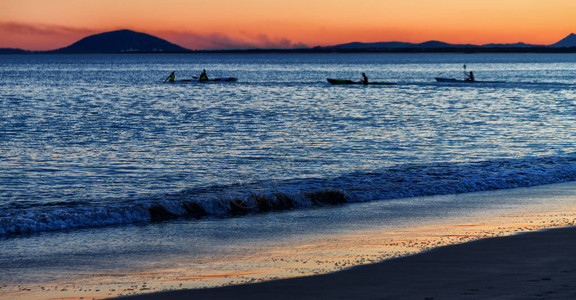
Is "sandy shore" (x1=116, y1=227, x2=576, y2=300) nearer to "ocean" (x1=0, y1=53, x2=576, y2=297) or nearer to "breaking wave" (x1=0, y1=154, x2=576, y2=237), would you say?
"ocean" (x1=0, y1=53, x2=576, y2=297)

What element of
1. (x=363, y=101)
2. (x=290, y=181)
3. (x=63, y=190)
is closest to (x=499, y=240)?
(x=290, y=181)

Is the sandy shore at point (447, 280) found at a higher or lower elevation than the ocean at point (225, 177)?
higher

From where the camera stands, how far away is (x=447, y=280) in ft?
24.6

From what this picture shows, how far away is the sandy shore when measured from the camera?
6.90 meters

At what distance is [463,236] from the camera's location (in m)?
10.1

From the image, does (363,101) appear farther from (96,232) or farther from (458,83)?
(96,232)

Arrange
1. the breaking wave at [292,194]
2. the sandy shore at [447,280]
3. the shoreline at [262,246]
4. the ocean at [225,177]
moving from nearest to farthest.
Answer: the sandy shore at [447,280] → the shoreline at [262,246] → the ocean at [225,177] → the breaking wave at [292,194]

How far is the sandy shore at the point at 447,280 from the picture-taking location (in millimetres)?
6902

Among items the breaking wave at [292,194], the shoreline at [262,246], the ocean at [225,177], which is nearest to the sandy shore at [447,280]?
the shoreline at [262,246]

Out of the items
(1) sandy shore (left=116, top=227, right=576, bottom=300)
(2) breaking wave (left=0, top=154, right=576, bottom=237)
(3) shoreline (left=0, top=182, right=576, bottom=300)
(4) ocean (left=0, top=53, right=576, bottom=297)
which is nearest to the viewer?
(1) sandy shore (left=116, top=227, right=576, bottom=300)

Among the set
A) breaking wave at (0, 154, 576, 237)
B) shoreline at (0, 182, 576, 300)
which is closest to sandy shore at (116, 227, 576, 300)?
shoreline at (0, 182, 576, 300)

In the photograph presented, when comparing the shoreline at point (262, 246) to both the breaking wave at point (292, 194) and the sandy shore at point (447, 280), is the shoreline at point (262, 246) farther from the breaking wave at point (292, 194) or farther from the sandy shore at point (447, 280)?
the breaking wave at point (292, 194)

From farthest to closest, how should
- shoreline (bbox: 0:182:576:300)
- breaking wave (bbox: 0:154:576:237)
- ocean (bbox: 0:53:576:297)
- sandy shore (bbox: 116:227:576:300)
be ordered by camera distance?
breaking wave (bbox: 0:154:576:237) → ocean (bbox: 0:53:576:297) → shoreline (bbox: 0:182:576:300) → sandy shore (bbox: 116:227:576:300)

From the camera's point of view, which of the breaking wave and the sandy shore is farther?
the breaking wave
